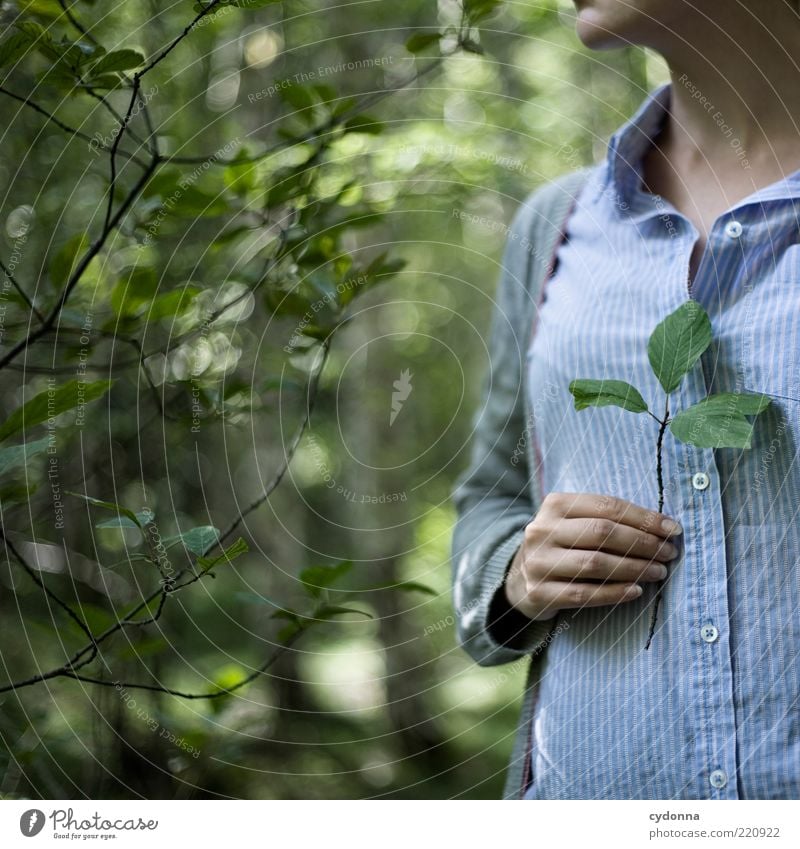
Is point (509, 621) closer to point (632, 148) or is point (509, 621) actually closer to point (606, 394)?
point (606, 394)

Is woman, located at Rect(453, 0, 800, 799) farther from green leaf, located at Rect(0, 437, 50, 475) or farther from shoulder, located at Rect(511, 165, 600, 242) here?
green leaf, located at Rect(0, 437, 50, 475)

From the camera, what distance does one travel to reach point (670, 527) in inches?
16.5

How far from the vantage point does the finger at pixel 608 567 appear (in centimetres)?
42

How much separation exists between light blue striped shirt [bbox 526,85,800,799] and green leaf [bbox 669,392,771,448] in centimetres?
3

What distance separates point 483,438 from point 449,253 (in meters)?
1.07

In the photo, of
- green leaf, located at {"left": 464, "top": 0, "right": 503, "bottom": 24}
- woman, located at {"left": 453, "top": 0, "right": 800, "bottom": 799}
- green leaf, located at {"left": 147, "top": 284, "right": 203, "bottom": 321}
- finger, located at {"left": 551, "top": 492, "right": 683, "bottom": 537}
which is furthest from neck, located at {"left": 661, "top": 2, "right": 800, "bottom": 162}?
green leaf, located at {"left": 147, "top": 284, "right": 203, "bottom": 321}

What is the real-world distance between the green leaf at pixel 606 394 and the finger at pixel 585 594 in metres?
0.10

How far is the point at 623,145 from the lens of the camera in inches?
19.4

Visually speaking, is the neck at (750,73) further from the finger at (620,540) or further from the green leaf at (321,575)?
the green leaf at (321,575)

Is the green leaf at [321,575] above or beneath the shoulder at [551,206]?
beneath

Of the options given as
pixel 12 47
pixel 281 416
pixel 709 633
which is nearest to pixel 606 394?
pixel 709 633

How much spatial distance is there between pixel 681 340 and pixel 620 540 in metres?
0.11

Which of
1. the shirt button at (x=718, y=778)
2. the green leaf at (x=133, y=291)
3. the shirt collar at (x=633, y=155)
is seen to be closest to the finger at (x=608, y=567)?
the shirt button at (x=718, y=778)

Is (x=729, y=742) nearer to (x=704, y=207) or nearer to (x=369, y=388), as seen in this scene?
(x=704, y=207)
